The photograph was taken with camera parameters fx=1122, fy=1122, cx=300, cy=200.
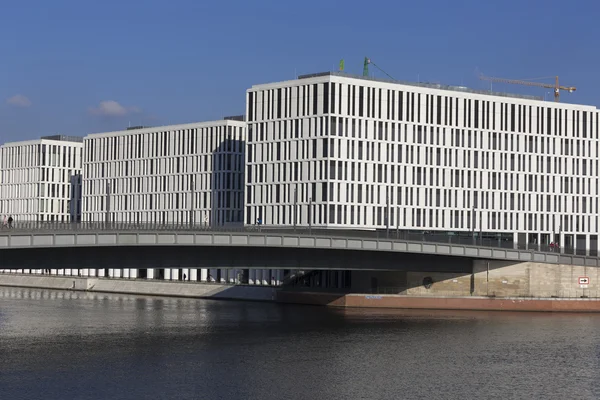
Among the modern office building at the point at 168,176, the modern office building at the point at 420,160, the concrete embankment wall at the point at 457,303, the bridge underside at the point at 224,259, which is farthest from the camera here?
the modern office building at the point at 168,176

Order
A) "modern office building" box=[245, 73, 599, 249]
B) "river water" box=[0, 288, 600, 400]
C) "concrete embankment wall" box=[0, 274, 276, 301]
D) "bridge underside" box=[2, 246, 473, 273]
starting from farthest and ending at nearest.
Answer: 1. "modern office building" box=[245, 73, 599, 249]
2. "concrete embankment wall" box=[0, 274, 276, 301]
3. "bridge underside" box=[2, 246, 473, 273]
4. "river water" box=[0, 288, 600, 400]

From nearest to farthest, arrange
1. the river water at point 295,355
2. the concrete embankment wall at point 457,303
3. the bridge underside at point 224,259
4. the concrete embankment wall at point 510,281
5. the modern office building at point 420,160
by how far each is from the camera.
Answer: the river water at point 295,355
the bridge underside at point 224,259
the concrete embankment wall at point 457,303
the concrete embankment wall at point 510,281
the modern office building at point 420,160

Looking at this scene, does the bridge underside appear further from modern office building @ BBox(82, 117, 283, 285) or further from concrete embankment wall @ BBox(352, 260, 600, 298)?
modern office building @ BBox(82, 117, 283, 285)

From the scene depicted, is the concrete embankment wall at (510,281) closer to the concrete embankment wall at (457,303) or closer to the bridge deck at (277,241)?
the concrete embankment wall at (457,303)

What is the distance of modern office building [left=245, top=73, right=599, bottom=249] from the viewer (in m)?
140

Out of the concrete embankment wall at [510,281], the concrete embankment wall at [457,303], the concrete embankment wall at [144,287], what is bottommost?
the concrete embankment wall at [144,287]

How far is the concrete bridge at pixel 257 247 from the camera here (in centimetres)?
8019

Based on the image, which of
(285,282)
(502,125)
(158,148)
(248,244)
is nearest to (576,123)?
(502,125)

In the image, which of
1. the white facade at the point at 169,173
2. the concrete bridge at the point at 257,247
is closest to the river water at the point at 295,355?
the concrete bridge at the point at 257,247

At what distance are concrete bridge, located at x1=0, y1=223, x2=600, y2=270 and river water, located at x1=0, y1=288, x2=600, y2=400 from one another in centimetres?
572

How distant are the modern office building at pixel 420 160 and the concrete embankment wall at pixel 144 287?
11.8 m

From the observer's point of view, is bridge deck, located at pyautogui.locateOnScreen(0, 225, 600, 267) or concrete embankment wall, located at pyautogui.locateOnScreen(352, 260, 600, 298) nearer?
bridge deck, located at pyautogui.locateOnScreen(0, 225, 600, 267)

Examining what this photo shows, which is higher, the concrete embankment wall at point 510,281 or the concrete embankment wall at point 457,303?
the concrete embankment wall at point 510,281

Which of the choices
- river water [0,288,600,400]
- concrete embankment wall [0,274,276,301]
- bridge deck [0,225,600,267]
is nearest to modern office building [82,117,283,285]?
concrete embankment wall [0,274,276,301]
